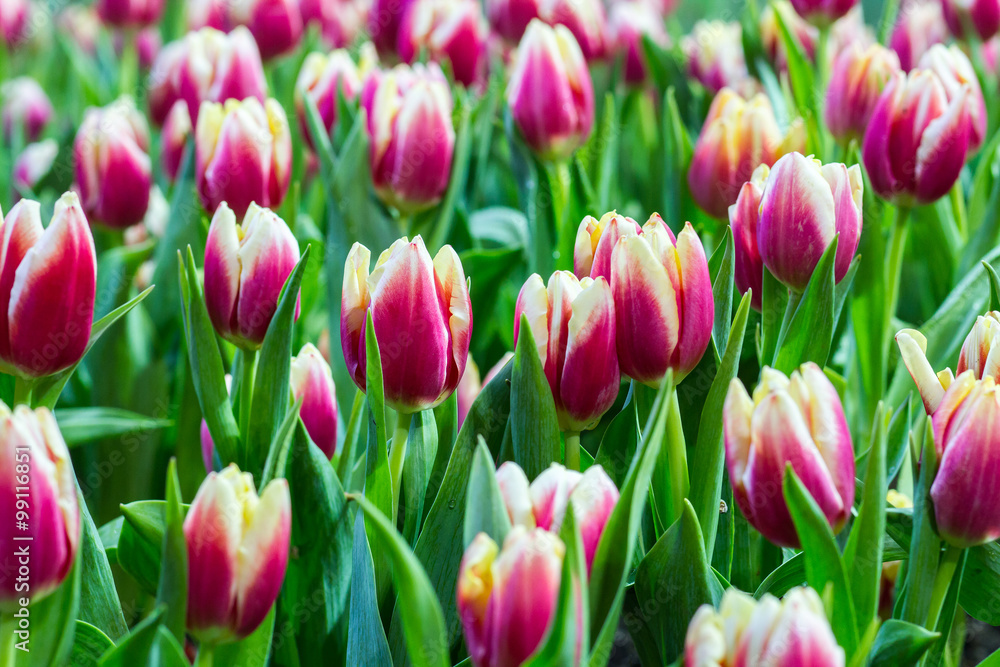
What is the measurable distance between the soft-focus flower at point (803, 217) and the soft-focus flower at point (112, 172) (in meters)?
0.77

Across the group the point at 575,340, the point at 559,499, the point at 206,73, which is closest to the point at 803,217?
the point at 575,340

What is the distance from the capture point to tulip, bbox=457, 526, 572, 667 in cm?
47

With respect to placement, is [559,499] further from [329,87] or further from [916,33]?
[916,33]

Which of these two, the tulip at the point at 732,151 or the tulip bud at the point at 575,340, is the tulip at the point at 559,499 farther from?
the tulip at the point at 732,151

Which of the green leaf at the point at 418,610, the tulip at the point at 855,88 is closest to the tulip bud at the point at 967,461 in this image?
the green leaf at the point at 418,610

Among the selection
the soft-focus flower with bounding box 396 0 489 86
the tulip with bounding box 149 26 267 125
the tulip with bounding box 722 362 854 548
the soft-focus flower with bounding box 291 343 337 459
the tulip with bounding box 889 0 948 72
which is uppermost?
the tulip with bounding box 889 0 948 72

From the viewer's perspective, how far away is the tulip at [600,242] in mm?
680

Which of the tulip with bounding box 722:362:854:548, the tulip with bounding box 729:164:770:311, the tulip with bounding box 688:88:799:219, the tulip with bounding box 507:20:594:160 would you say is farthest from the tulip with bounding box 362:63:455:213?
the tulip with bounding box 722:362:854:548

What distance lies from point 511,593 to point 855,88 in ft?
2.96

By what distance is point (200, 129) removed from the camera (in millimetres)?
1075

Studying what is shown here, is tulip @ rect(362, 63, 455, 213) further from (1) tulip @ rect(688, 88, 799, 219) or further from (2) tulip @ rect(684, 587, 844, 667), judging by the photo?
(2) tulip @ rect(684, 587, 844, 667)

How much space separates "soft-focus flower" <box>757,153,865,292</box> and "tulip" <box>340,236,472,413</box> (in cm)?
24

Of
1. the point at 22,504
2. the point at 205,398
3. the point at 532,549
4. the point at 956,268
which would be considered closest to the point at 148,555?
the point at 205,398

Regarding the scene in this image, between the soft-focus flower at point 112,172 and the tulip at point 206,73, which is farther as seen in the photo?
the tulip at point 206,73
